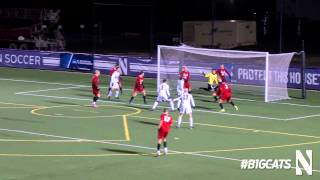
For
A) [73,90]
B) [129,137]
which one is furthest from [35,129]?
[73,90]

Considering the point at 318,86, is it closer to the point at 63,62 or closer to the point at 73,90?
the point at 73,90

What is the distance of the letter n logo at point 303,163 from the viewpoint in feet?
68.5

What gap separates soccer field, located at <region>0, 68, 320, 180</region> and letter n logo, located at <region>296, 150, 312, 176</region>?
0.19m

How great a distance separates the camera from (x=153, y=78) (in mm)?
49281

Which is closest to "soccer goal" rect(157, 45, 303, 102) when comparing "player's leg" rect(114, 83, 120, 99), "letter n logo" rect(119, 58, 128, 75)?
"player's leg" rect(114, 83, 120, 99)

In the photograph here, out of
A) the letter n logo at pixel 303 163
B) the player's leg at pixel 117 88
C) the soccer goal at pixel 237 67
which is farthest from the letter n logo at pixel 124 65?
the letter n logo at pixel 303 163

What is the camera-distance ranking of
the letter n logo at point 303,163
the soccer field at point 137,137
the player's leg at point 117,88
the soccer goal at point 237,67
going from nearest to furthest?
the letter n logo at point 303,163
the soccer field at point 137,137
the player's leg at point 117,88
the soccer goal at point 237,67

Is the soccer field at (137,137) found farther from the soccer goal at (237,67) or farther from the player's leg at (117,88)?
the soccer goal at (237,67)

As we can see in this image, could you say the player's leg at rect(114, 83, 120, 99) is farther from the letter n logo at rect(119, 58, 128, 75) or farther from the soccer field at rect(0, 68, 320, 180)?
the letter n logo at rect(119, 58, 128, 75)

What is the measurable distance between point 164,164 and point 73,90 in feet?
72.2

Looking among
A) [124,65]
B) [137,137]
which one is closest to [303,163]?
[137,137]

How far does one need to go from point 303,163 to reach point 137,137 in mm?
7306

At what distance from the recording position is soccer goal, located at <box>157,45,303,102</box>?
39869 mm

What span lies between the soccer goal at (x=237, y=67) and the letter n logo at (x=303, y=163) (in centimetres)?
1550
